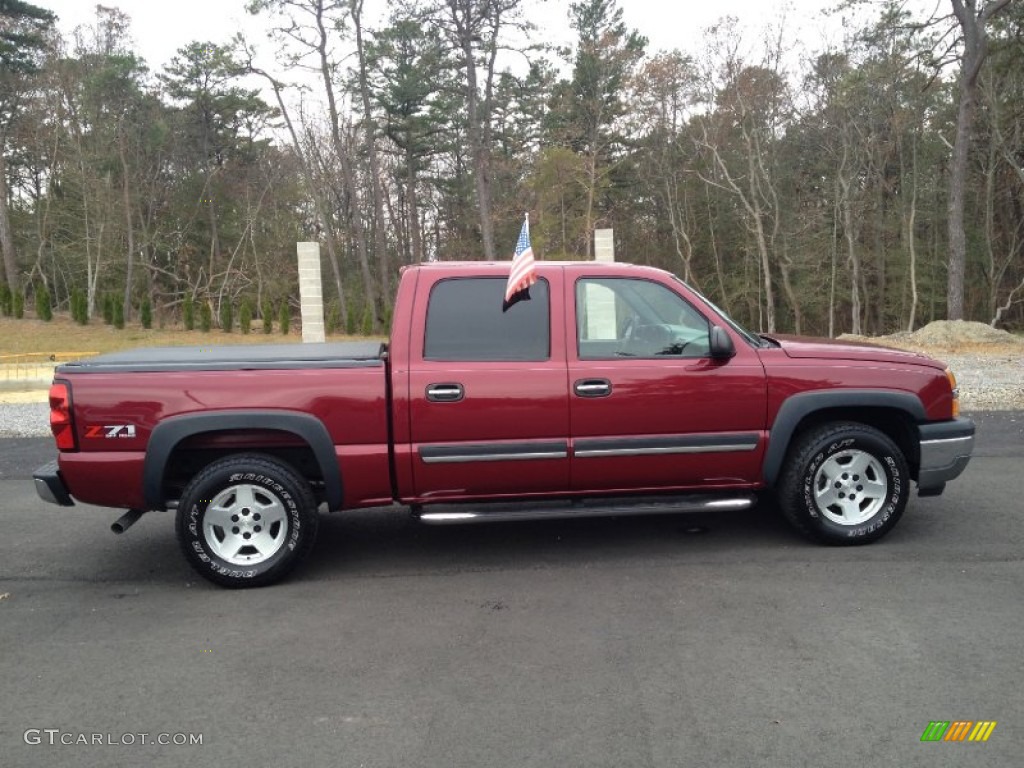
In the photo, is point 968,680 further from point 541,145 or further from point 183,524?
point 541,145

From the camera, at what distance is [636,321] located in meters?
5.20

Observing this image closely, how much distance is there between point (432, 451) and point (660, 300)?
176cm

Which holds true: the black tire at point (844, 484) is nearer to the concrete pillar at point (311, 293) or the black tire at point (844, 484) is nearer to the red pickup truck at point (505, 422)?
the red pickup truck at point (505, 422)

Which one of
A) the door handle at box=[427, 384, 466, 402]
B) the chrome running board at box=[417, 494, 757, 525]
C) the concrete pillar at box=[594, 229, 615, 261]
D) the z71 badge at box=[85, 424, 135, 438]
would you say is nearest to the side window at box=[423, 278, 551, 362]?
the door handle at box=[427, 384, 466, 402]

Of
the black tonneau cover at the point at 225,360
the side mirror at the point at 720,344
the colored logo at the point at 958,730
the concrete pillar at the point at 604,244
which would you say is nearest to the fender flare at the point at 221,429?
the black tonneau cover at the point at 225,360

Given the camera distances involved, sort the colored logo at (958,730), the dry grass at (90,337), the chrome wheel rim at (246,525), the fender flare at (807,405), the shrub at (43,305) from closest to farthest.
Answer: the colored logo at (958,730)
the chrome wheel rim at (246,525)
the fender flare at (807,405)
the dry grass at (90,337)
the shrub at (43,305)

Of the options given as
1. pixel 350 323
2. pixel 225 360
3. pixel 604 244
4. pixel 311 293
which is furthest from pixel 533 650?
pixel 350 323

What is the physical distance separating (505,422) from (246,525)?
66.1 inches

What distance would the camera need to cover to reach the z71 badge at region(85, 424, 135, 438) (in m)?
4.66

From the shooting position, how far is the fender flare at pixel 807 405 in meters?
5.04

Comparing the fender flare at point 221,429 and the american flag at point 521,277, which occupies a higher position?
→ the american flag at point 521,277

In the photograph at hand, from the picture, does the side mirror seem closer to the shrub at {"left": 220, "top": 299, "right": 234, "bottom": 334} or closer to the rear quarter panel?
the rear quarter panel

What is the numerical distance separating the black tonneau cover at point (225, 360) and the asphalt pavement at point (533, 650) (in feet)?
4.38

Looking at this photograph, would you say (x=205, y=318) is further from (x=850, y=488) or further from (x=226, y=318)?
(x=850, y=488)
